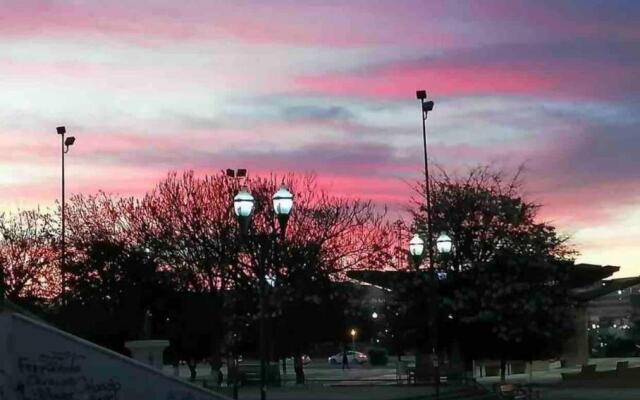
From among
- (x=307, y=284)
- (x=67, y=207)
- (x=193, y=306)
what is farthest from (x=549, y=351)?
(x=67, y=207)

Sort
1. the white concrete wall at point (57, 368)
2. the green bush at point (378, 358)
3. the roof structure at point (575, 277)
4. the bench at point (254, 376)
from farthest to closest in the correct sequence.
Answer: the green bush at point (378, 358), the roof structure at point (575, 277), the bench at point (254, 376), the white concrete wall at point (57, 368)

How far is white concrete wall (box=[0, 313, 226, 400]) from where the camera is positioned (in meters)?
15.8

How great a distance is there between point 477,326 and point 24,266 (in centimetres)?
2289

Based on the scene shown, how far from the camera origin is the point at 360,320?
60.6 metres

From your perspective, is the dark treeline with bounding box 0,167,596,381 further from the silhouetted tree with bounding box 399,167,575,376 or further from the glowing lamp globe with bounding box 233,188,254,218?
the glowing lamp globe with bounding box 233,188,254,218

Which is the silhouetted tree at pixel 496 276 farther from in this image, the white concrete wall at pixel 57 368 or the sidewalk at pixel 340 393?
the white concrete wall at pixel 57 368

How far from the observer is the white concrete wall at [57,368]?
15758 mm

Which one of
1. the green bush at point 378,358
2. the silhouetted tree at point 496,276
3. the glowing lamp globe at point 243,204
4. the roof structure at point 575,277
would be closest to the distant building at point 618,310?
the green bush at point 378,358

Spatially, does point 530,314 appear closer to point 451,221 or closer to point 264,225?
point 451,221

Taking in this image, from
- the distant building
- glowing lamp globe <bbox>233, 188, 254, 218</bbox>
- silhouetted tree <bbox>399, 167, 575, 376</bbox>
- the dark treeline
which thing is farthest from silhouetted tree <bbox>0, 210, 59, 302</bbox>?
the distant building

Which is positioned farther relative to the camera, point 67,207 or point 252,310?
point 67,207

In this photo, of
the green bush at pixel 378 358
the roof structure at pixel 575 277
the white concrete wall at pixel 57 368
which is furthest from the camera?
the green bush at pixel 378 358

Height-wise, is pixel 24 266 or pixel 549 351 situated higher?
pixel 24 266

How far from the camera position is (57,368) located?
647 inches
